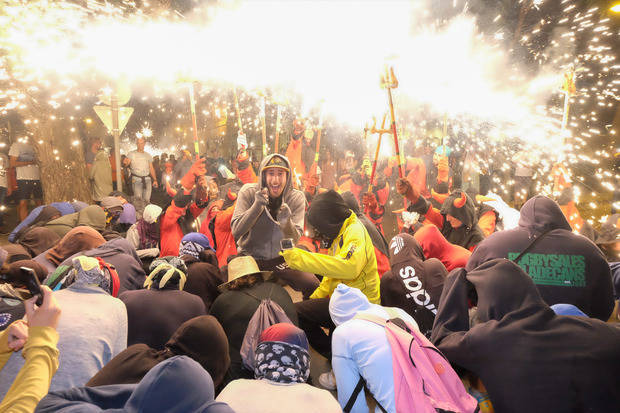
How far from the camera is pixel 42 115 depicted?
309 inches

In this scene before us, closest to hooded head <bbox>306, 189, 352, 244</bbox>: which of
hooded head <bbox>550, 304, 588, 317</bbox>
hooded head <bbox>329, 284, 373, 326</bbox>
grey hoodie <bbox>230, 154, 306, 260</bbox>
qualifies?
grey hoodie <bbox>230, 154, 306, 260</bbox>

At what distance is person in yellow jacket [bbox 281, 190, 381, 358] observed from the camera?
290cm

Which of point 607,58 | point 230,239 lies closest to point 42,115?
point 230,239

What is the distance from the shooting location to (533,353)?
1653mm

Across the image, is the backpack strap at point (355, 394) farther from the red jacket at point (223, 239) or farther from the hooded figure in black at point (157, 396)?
the red jacket at point (223, 239)

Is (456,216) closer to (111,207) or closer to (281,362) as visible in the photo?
(281,362)

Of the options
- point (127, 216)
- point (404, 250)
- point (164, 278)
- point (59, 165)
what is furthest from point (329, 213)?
point (59, 165)

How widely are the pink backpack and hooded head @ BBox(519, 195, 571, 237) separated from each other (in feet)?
4.27

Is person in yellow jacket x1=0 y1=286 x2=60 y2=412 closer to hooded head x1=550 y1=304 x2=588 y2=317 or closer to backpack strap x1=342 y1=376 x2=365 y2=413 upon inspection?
backpack strap x1=342 y1=376 x2=365 y2=413

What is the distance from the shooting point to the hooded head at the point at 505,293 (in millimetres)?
1766

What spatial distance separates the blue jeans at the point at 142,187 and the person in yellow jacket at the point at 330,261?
671 centimetres

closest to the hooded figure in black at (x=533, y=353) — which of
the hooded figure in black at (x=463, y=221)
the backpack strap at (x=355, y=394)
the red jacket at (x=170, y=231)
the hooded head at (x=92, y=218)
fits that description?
the backpack strap at (x=355, y=394)

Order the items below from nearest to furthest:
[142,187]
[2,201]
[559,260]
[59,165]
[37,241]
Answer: [559,260], [37,241], [2,201], [59,165], [142,187]

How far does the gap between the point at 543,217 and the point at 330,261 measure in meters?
1.54
